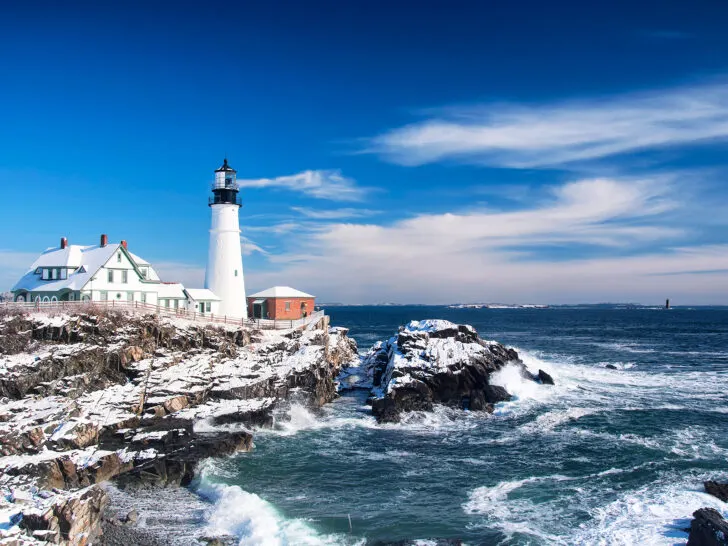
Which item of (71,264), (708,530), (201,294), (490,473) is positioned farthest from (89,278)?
(708,530)

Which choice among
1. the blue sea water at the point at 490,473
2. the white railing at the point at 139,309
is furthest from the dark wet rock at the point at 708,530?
the white railing at the point at 139,309

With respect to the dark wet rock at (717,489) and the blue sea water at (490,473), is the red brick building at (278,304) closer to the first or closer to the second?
the blue sea water at (490,473)

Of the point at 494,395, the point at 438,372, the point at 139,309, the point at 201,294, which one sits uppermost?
the point at 201,294

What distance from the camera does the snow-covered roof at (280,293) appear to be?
189 ft

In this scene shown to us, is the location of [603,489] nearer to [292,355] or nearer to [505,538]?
[505,538]

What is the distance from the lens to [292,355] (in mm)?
41312

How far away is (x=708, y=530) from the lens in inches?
655

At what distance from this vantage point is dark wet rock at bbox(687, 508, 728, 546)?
16.2 meters

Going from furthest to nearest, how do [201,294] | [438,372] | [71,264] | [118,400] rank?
1. [201,294]
2. [71,264]
3. [438,372]
4. [118,400]

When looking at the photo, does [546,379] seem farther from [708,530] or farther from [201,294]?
[201,294]

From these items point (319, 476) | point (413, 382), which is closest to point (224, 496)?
point (319, 476)

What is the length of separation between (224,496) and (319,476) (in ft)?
14.9

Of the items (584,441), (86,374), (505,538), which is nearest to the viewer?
(505,538)

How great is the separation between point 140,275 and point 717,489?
40385 mm
